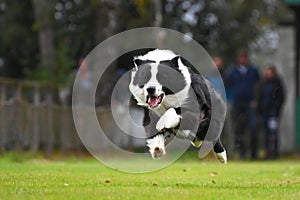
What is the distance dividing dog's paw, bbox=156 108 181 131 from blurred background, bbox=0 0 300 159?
8750mm

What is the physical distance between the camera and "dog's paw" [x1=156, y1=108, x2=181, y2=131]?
9.58 m

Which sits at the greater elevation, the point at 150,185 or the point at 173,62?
the point at 173,62

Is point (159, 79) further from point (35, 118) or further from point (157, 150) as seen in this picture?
point (35, 118)

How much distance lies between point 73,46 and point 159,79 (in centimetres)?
1888

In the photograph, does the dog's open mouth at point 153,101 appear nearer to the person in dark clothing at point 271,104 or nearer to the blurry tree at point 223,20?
the person in dark clothing at point 271,104

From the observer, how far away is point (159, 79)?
32.1 ft

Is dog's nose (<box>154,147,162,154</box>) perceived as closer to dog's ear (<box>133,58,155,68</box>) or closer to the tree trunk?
dog's ear (<box>133,58,155,68</box>)

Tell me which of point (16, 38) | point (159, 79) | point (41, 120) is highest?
point (16, 38)

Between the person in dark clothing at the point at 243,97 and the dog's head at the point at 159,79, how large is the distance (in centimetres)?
1043

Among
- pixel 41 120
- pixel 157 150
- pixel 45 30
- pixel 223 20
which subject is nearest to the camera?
pixel 157 150

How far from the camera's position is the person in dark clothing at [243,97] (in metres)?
20.7

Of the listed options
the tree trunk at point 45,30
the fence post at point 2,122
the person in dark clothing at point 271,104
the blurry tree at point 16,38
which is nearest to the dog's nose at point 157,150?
the fence post at point 2,122

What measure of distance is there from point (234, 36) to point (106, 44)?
33.1ft

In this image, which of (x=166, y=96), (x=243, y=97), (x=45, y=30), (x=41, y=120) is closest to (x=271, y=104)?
(x=243, y=97)
